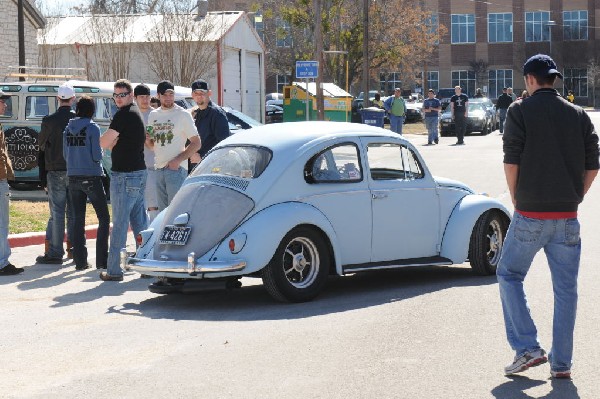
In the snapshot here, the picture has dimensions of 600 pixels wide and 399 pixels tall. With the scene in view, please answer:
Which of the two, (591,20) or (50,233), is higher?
(591,20)

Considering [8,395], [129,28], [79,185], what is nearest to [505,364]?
[8,395]

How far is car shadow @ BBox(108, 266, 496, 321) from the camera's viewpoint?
9508mm

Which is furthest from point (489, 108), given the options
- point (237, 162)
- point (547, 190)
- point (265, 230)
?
point (547, 190)

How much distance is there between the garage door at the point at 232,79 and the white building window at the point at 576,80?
2175 inches

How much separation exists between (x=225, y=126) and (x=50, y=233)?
2355 mm

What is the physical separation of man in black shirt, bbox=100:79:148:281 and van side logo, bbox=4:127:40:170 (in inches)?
349

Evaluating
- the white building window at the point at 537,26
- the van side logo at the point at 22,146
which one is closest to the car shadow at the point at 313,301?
the van side logo at the point at 22,146

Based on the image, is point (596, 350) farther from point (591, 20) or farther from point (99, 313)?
point (591, 20)

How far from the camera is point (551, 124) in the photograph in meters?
6.82

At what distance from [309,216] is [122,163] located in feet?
8.93

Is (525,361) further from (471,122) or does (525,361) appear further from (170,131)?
(471,122)

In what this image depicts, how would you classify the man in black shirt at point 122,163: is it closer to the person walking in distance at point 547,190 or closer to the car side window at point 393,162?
the car side window at point 393,162

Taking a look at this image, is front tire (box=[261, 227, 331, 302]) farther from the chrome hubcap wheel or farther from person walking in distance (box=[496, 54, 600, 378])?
person walking in distance (box=[496, 54, 600, 378])

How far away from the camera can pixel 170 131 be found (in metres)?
12.2
